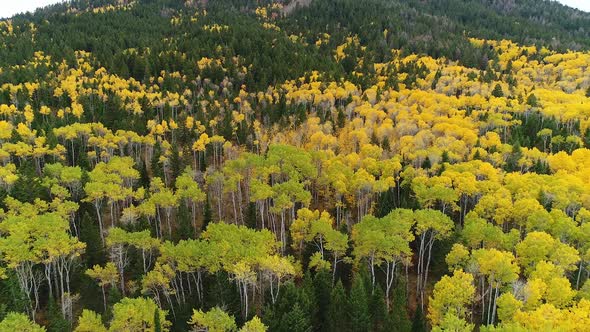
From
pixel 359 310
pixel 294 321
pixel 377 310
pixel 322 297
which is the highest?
pixel 359 310

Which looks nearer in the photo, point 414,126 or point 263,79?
point 414,126

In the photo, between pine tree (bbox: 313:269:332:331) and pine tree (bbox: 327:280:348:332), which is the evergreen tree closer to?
pine tree (bbox: 313:269:332:331)

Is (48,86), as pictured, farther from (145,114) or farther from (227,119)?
(227,119)

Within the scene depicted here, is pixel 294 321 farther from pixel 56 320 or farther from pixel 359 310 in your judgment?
pixel 56 320

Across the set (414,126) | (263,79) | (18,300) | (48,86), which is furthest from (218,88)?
(18,300)

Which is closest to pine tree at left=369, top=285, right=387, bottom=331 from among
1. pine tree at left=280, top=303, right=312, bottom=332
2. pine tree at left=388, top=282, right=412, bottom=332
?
pine tree at left=388, top=282, right=412, bottom=332

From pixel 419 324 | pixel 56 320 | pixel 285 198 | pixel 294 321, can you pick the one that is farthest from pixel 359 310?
pixel 56 320

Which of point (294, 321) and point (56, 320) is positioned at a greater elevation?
point (294, 321)
